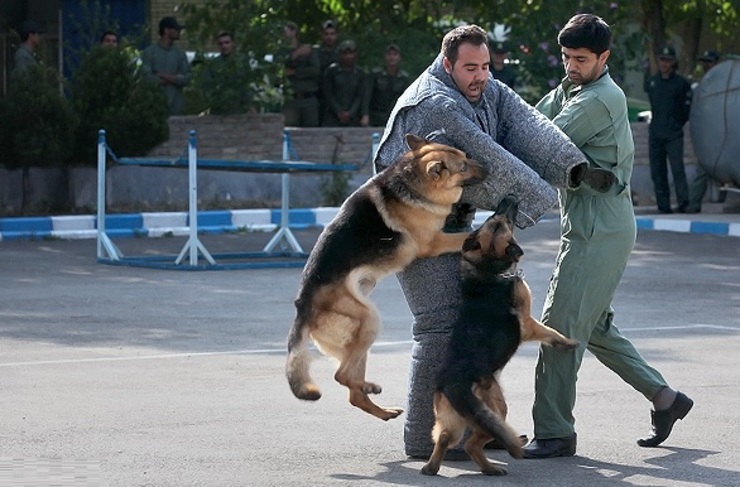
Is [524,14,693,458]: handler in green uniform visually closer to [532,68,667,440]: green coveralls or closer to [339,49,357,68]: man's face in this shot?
[532,68,667,440]: green coveralls

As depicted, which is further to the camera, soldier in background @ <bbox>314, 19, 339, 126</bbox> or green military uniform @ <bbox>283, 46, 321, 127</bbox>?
soldier in background @ <bbox>314, 19, 339, 126</bbox>

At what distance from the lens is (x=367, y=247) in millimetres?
6738

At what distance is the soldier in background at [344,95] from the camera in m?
21.7

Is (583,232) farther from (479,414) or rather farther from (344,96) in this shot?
(344,96)

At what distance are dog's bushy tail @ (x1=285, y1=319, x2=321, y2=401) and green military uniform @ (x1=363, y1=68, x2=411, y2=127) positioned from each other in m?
15.1

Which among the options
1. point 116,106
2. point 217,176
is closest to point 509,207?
point 116,106

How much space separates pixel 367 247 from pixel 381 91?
15.5 m

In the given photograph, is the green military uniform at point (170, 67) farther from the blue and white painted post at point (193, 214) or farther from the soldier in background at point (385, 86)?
the blue and white painted post at point (193, 214)

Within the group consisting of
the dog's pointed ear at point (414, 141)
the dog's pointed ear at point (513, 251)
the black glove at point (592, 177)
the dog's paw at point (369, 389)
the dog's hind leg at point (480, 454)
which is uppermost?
the dog's pointed ear at point (414, 141)

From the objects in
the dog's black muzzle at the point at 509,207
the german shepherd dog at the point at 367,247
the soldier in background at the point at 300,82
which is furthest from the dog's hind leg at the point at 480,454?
the soldier in background at the point at 300,82

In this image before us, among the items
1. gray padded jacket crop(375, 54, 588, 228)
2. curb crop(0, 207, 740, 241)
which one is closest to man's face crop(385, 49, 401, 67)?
curb crop(0, 207, 740, 241)

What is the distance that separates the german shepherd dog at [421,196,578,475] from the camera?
21.1 feet

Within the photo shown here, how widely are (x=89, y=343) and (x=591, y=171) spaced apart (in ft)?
16.0

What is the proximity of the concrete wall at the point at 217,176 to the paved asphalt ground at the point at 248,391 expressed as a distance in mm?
5061
